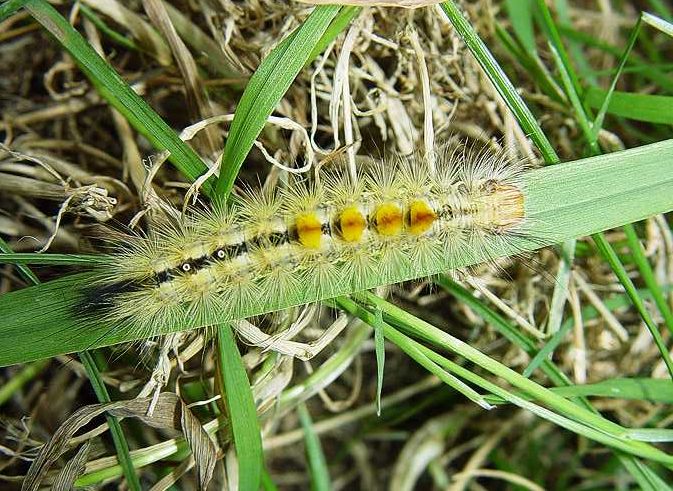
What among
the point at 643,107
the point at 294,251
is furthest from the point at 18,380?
the point at 643,107

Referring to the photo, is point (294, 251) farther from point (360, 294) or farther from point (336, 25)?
point (336, 25)

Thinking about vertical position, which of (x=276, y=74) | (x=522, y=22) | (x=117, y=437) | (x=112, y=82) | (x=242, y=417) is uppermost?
(x=522, y=22)

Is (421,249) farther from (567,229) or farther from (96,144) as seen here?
(96,144)

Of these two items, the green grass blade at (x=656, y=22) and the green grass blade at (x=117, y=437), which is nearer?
the green grass blade at (x=117, y=437)

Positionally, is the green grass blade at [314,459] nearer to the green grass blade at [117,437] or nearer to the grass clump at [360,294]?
the grass clump at [360,294]

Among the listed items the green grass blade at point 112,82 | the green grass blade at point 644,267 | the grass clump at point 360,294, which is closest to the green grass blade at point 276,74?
the grass clump at point 360,294

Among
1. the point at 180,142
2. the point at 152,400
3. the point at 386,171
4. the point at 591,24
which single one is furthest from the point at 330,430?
the point at 591,24
